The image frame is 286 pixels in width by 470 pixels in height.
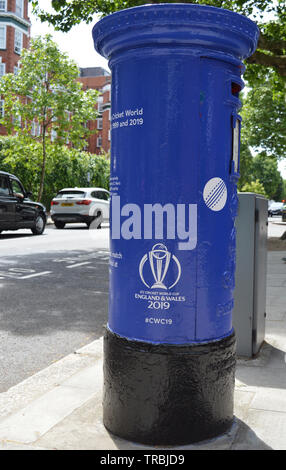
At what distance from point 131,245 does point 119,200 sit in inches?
9.9

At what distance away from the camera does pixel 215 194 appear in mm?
2688

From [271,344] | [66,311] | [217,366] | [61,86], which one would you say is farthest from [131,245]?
[61,86]

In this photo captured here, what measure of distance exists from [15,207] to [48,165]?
44.3 feet

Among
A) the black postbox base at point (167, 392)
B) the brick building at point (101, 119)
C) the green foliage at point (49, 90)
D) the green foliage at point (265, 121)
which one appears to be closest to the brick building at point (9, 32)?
the green foliage at point (49, 90)

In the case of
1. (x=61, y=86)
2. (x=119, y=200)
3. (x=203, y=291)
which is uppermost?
(x=61, y=86)

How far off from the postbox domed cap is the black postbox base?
5.02 ft

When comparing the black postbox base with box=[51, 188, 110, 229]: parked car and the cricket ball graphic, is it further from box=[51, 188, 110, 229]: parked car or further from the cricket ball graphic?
box=[51, 188, 110, 229]: parked car

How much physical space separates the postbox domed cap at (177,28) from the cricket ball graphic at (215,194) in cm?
68

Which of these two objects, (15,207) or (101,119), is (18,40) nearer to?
(101,119)

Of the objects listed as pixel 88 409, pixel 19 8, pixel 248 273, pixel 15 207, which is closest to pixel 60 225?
pixel 15 207

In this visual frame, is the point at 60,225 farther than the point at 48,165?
No

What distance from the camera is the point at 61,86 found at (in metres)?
27.3

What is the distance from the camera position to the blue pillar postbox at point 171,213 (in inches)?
102
